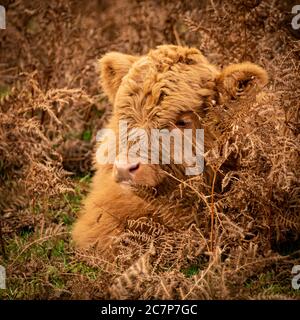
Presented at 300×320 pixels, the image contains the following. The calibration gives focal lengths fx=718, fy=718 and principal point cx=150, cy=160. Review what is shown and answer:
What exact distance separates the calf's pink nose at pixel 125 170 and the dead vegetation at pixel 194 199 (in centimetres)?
34

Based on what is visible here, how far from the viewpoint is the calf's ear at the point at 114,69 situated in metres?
6.02

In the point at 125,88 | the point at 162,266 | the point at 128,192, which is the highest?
the point at 125,88

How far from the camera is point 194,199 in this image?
540 centimetres

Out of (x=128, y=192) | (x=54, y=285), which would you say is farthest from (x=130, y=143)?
(x=54, y=285)

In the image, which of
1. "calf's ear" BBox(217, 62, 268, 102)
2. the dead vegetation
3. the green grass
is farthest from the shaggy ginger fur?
the green grass

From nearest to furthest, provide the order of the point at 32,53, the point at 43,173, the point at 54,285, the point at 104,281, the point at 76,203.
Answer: the point at 104,281
the point at 54,285
the point at 43,173
the point at 76,203
the point at 32,53

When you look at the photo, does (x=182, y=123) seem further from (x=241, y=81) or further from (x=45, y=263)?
(x=45, y=263)

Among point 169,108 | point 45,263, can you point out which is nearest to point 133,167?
point 169,108

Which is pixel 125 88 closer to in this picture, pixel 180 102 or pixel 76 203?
pixel 180 102

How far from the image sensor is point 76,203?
6.80 m

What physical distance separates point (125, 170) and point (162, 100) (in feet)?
2.05

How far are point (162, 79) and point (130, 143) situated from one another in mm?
540

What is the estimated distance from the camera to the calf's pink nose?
199 inches

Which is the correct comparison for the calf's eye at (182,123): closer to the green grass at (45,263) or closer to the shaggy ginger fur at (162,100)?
the shaggy ginger fur at (162,100)
